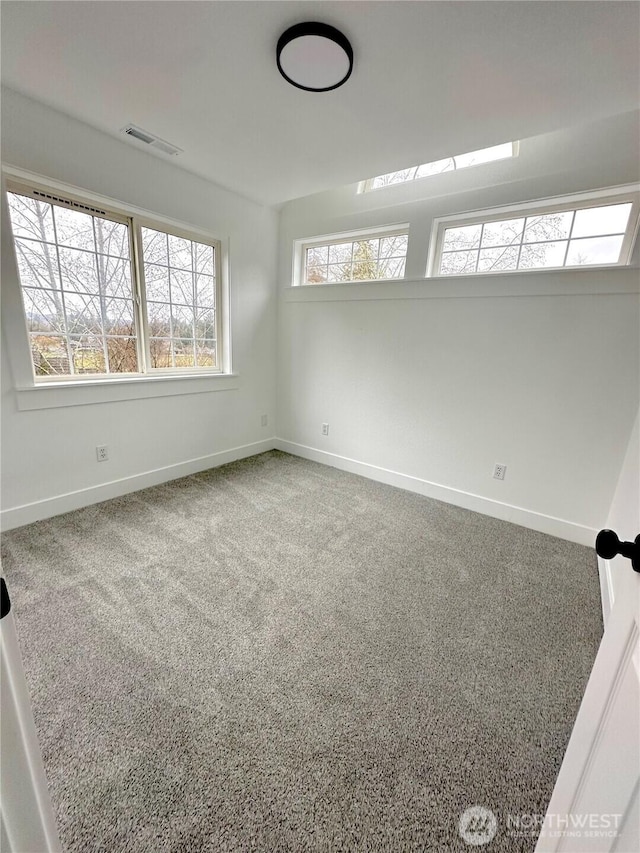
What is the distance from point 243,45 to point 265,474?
8.99 ft

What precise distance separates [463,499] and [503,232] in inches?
77.8

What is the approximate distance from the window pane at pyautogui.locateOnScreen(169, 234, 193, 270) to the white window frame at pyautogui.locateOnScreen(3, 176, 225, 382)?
0.04 meters

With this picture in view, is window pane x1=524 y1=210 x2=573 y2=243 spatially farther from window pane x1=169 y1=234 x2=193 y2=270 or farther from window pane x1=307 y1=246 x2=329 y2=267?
window pane x1=169 y1=234 x2=193 y2=270

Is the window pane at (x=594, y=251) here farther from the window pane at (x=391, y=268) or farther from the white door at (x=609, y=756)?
the white door at (x=609, y=756)

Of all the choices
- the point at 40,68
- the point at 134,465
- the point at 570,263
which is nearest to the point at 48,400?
the point at 134,465

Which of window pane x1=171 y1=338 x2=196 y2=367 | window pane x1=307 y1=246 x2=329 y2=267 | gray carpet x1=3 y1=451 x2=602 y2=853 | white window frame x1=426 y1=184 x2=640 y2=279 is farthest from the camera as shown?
window pane x1=307 y1=246 x2=329 y2=267

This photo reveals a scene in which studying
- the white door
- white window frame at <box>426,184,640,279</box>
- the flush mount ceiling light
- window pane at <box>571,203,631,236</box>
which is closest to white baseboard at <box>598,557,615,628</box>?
the white door

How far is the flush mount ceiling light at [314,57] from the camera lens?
1354 mm

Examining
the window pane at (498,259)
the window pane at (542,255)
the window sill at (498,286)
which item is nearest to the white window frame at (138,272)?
the window sill at (498,286)

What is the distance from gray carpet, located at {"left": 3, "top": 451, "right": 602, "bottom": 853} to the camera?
0.96 metres

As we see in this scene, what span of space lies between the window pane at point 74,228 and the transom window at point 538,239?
97.1 inches

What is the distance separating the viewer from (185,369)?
119 inches

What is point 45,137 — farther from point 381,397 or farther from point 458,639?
point 458,639

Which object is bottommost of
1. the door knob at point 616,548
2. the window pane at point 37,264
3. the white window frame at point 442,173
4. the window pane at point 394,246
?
the door knob at point 616,548
